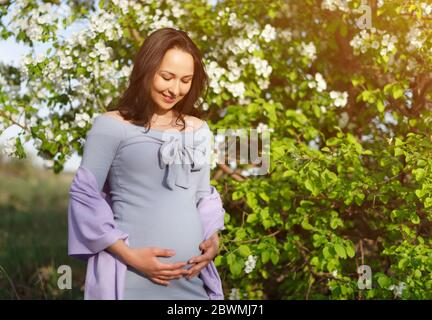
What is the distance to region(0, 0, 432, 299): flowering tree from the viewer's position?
3.53 meters

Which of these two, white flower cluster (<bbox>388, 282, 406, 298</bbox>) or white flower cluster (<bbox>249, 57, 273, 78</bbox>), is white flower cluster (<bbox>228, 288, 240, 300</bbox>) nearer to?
white flower cluster (<bbox>388, 282, 406, 298</bbox>)

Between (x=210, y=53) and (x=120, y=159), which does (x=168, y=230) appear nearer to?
(x=120, y=159)

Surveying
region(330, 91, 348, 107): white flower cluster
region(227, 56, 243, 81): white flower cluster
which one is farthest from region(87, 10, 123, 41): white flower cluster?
region(330, 91, 348, 107): white flower cluster

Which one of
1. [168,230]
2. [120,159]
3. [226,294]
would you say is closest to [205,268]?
[168,230]

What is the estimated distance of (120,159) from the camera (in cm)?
232

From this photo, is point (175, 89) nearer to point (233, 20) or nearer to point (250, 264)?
point (250, 264)

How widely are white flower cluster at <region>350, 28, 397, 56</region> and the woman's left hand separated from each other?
1888mm

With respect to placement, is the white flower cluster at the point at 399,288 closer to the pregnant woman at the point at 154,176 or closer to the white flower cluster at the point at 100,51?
the pregnant woman at the point at 154,176

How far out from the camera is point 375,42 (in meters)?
3.86

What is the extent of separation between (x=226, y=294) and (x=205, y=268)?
5.68ft

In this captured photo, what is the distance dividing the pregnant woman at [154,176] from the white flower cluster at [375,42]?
1708mm

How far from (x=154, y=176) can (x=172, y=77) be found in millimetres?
366

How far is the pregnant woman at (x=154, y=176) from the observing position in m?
2.28

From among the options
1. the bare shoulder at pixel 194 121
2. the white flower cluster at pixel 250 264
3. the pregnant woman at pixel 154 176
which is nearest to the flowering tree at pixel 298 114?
the white flower cluster at pixel 250 264
